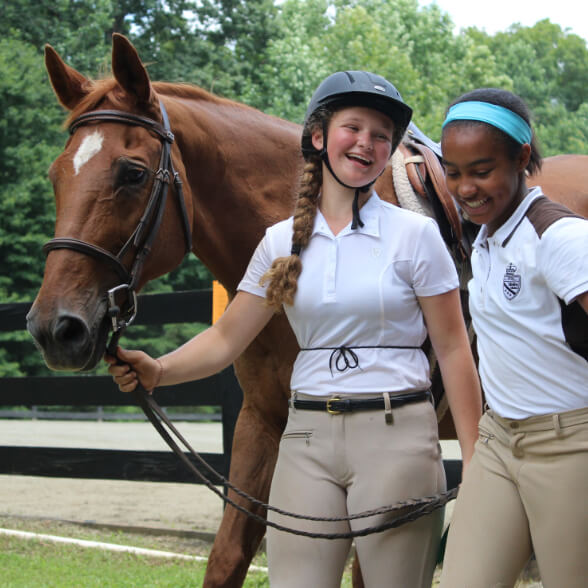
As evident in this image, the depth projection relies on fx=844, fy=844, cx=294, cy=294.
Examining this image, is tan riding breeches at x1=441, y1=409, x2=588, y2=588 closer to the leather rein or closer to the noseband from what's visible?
the leather rein

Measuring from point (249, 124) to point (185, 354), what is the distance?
45.7 inches

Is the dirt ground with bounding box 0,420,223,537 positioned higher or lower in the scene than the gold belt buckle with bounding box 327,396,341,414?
lower

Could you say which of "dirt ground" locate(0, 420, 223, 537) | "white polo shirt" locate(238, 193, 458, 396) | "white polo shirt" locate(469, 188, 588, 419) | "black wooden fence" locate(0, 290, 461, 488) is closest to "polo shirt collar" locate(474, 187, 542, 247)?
"white polo shirt" locate(469, 188, 588, 419)

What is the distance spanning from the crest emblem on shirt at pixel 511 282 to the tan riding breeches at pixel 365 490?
45cm

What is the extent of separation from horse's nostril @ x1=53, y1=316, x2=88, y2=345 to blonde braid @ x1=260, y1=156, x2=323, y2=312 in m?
0.54

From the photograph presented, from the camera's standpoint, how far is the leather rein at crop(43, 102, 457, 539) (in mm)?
2178

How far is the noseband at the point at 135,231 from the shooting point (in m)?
2.54

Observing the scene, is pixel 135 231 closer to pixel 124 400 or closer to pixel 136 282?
A: pixel 136 282

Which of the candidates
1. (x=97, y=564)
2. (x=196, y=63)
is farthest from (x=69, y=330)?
(x=196, y=63)

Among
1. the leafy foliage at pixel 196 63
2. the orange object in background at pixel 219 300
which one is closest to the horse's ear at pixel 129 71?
the orange object in background at pixel 219 300

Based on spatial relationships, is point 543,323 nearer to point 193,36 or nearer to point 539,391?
point 539,391

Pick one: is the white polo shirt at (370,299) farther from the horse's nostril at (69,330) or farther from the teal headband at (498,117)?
the horse's nostril at (69,330)

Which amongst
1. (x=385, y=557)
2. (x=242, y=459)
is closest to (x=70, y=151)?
(x=242, y=459)

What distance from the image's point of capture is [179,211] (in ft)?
9.59
